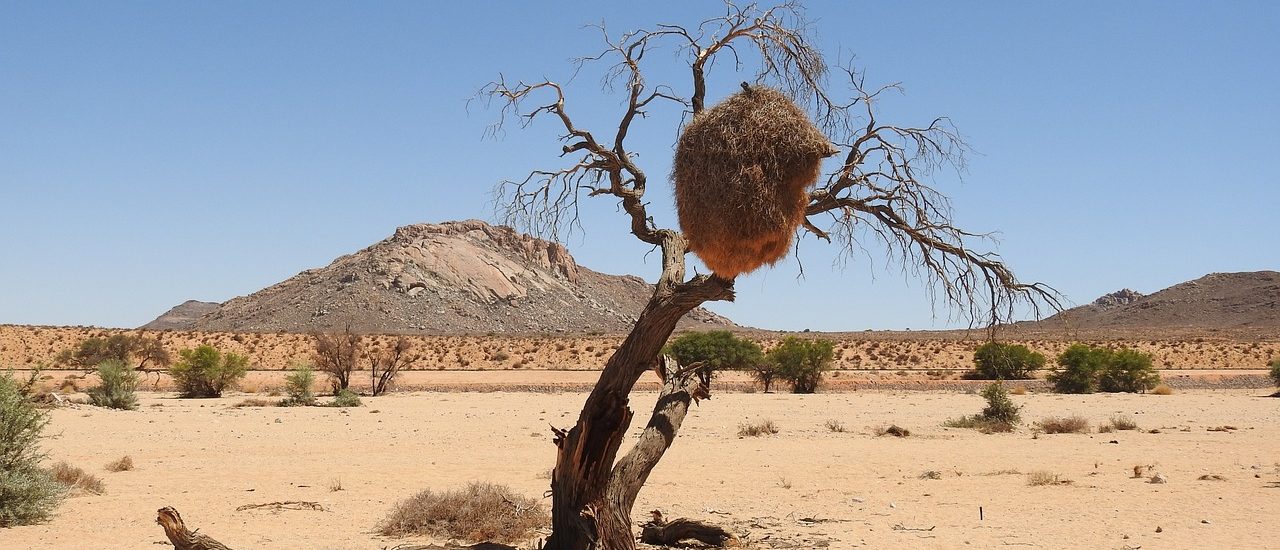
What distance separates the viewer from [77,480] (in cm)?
1529

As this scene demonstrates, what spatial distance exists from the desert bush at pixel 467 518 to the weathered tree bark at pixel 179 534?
10.4ft

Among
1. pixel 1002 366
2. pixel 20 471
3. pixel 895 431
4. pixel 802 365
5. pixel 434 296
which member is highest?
pixel 434 296

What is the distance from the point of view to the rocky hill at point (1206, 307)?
374 ft

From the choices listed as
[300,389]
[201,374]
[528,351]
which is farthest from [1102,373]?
[528,351]

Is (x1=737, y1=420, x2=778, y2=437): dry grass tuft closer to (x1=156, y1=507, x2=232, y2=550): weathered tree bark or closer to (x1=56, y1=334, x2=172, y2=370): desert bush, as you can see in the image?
(x1=156, y1=507, x2=232, y2=550): weathered tree bark

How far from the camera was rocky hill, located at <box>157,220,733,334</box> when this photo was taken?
98.1 m

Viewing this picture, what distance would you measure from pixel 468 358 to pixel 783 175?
55507 mm

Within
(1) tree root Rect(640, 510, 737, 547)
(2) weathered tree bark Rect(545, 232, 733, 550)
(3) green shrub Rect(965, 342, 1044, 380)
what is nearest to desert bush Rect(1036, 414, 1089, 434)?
(1) tree root Rect(640, 510, 737, 547)

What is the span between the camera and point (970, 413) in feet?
96.7

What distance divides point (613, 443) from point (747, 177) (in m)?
2.83

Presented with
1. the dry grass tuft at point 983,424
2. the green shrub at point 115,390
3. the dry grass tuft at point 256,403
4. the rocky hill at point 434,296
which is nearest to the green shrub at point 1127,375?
the dry grass tuft at point 983,424

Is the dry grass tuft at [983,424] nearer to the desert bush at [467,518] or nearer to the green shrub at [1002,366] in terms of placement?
the desert bush at [467,518]

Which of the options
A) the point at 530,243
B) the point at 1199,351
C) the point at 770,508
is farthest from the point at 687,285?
the point at 1199,351

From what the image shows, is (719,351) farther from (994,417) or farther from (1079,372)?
(994,417)
